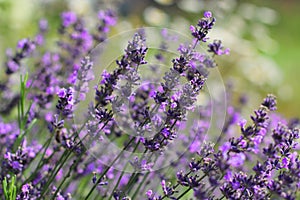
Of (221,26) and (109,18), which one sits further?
(221,26)

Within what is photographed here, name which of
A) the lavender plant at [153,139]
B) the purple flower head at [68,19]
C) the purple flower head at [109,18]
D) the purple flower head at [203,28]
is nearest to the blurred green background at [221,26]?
the purple flower head at [68,19]

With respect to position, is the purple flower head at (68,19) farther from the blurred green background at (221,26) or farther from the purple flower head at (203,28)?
the blurred green background at (221,26)

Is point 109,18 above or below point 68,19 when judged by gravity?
below

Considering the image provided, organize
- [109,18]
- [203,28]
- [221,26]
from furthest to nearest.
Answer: [221,26], [109,18], [203,28]

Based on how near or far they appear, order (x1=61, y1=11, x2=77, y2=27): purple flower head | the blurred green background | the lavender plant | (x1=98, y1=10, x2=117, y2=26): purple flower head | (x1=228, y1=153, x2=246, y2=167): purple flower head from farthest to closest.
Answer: the blurred green background → (x1=61, y1=11, x2=77, y2=27): purple flower head → (x1=98, y1=10, x2=117, y2=26): purple flower head → (x1=228, y1=153, x2=246, y2=167): purple flower head → the lavender plant

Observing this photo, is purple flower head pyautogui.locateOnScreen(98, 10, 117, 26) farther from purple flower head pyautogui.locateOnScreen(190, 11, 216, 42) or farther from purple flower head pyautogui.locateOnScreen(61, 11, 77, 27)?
purple flower head pyautogui.locateOnScreen(190, 11, 216, 42)

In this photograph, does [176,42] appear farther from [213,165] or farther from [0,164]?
[0,164]

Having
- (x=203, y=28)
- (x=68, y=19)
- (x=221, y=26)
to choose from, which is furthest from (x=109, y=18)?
(x=221, y=26)

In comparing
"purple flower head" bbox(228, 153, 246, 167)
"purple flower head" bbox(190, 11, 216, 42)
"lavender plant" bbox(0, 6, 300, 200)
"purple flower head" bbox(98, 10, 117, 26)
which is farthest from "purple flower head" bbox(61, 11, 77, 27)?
"purple flower head" bbox(228, 153, 246, 167)

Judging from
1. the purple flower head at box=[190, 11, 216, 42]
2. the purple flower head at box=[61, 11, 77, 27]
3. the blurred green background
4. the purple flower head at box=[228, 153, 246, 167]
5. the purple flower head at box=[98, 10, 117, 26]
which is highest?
the blurred green background

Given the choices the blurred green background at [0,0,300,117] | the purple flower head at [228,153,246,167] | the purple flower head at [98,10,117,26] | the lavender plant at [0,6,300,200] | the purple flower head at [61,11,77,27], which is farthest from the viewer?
the blurred green background at [0,0,300,117]

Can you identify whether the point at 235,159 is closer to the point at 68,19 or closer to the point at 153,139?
the point at 153,139
